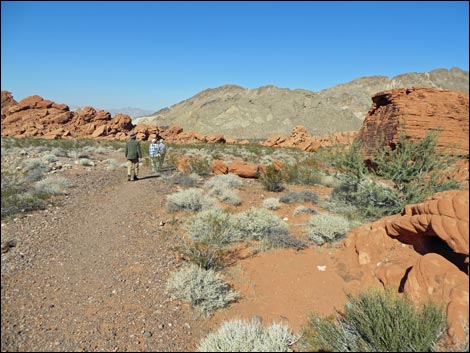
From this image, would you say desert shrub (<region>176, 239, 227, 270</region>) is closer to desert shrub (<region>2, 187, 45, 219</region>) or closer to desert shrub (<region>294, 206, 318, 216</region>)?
desert shrub (<region>2, 187, 45, 219</region>)

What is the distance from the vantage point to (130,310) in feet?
11.7

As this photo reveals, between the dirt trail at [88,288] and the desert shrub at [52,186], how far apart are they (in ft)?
3.88

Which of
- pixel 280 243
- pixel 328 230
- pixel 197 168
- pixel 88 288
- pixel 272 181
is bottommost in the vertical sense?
pixel 280 243

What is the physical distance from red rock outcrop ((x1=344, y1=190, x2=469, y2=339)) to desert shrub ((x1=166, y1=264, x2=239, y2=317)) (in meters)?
2.30

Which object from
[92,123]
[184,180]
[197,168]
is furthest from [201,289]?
[92,123]

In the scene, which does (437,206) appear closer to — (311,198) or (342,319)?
(342,319)

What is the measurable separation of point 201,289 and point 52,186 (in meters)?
5.60

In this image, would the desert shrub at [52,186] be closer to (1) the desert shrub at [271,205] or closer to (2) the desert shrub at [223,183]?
(2) the desert shrub at [223,183]

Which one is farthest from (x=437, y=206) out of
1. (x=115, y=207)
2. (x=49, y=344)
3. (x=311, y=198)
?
(x=115, y=207)

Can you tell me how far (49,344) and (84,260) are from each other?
5.54 ft

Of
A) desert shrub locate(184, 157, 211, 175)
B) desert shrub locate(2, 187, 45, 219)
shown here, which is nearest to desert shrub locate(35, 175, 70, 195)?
desert shrub locate(2, 187, 45, 219)

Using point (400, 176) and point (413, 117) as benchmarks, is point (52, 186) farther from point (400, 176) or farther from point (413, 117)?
point (413, 117)

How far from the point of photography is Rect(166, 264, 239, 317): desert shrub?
13.0 feet

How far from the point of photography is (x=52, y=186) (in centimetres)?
752
